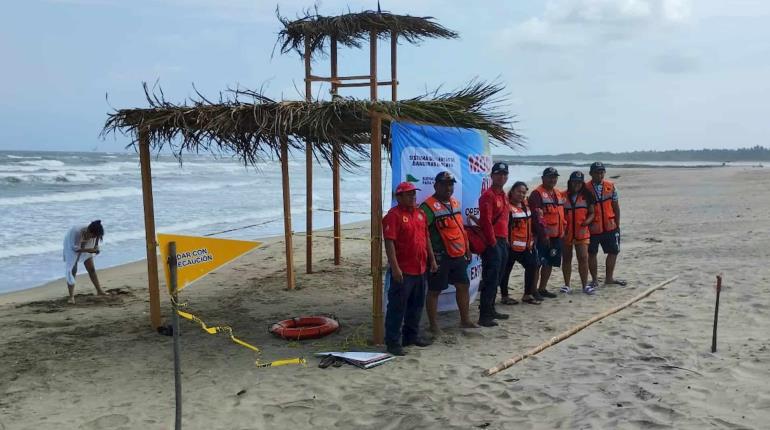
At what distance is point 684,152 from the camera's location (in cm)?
12612

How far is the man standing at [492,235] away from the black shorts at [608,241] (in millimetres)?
2012

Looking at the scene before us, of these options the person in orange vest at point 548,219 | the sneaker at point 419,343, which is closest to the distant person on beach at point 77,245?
the sneaker at point 419,343

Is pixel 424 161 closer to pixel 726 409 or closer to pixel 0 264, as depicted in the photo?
pixel 726 409

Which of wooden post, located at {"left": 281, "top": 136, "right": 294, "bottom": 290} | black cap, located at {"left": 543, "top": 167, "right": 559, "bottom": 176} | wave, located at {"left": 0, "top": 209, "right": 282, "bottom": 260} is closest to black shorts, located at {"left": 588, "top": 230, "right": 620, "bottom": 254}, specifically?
black cap, located at {"left": 543, "top": 167, "right": 559, "bottom": 176}

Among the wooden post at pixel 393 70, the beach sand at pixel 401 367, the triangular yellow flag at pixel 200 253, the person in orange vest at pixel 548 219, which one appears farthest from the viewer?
the wooden post at pixel 393 70

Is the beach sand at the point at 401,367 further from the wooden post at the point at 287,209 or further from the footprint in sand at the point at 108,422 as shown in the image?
the wooden post at the point at 287,209

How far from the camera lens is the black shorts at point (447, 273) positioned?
5.95 m

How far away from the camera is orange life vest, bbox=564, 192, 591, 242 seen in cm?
762

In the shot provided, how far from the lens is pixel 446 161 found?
6277 mm

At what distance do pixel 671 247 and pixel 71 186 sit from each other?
986 inches

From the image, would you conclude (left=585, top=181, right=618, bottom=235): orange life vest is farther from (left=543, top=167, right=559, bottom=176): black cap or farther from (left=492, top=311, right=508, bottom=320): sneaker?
(left=492, top=311, right=508, bottom=320): sneaker

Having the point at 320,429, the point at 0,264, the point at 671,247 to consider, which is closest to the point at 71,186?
the point at 0,264

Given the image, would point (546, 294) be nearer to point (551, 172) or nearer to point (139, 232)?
point (551, 172)

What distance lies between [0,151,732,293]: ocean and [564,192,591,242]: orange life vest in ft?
7.62
